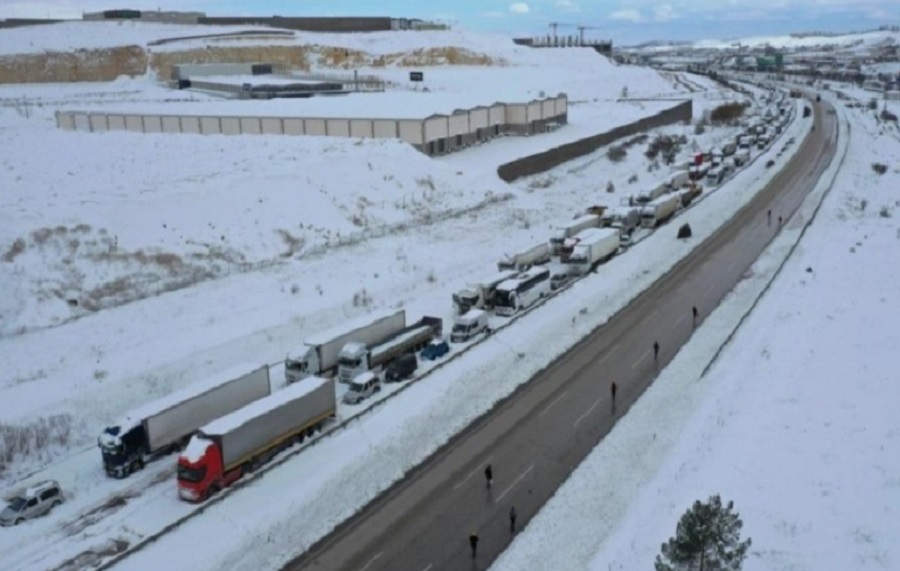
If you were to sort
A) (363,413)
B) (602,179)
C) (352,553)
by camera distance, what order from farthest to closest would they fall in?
1. (602,179)
2. (363,413)
3. (352,553)

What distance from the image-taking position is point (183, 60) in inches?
3930

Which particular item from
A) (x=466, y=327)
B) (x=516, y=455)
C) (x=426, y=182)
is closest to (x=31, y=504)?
(x=516, y=455)

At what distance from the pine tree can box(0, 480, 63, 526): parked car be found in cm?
1197

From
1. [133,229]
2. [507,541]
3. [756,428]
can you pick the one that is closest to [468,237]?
[133,229]

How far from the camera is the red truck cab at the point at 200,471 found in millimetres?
16547

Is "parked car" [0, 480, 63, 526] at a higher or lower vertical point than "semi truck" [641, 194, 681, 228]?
lower

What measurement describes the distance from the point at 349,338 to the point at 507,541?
30.4 ft

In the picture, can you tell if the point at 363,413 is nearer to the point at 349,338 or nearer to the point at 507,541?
the point at 349,338

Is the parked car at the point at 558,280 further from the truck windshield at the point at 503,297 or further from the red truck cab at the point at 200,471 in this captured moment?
the red truck cab at the point at 200,471

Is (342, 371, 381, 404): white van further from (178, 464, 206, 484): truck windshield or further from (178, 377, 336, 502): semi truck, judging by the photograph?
(178, 464, 206, 484): truck windshield

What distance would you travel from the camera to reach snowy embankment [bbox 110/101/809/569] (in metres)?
15.4

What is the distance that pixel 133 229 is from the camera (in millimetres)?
31188

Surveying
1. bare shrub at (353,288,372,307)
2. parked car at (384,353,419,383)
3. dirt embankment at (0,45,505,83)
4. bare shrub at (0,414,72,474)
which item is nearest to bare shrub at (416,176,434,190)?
bare shrub at (353,288,372,307)

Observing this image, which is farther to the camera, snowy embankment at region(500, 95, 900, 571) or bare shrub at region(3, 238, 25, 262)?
bare shrub at region(3, 238, 25, 262)
